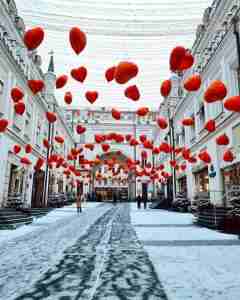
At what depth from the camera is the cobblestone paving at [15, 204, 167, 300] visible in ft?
9.36

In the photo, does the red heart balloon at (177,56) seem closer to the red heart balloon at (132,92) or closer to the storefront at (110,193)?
the red heart balloon at (132,92)

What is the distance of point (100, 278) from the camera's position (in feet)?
11.3

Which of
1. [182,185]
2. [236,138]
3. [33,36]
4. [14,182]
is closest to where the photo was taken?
[33,36]

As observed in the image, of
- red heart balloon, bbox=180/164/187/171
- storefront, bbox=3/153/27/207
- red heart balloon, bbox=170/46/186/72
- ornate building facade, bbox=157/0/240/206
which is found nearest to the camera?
red heart balloon, bbox=170/46/186/72

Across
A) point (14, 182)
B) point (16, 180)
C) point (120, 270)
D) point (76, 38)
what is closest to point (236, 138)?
point (76, 38)

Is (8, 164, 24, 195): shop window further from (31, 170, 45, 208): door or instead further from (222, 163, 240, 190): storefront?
(222, 163, 240, 190): storefront

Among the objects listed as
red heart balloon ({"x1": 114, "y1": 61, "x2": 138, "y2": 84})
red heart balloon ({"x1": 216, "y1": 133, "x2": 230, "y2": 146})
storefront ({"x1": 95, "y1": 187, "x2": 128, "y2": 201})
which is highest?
red heart balloon ({"x1": 114, "y1": 61, "x2": 138, "y2": 84})

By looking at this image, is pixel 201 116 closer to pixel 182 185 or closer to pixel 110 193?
pixel 182 185

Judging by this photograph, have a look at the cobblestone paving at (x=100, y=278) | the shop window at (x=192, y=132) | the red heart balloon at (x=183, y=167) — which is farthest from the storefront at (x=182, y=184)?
the cobblestone paving at (x=100, y=278)

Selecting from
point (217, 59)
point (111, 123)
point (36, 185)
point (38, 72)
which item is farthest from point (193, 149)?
point (111, 123)

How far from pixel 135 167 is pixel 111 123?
9952 millimetres

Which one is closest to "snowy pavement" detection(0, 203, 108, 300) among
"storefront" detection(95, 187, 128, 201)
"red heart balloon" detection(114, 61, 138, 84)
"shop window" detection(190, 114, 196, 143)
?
"red heart balloon" detection(114, 61, 138, 84)

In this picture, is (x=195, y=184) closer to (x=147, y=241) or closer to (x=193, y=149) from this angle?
(x=193, y=149)

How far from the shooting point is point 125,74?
6.27m
